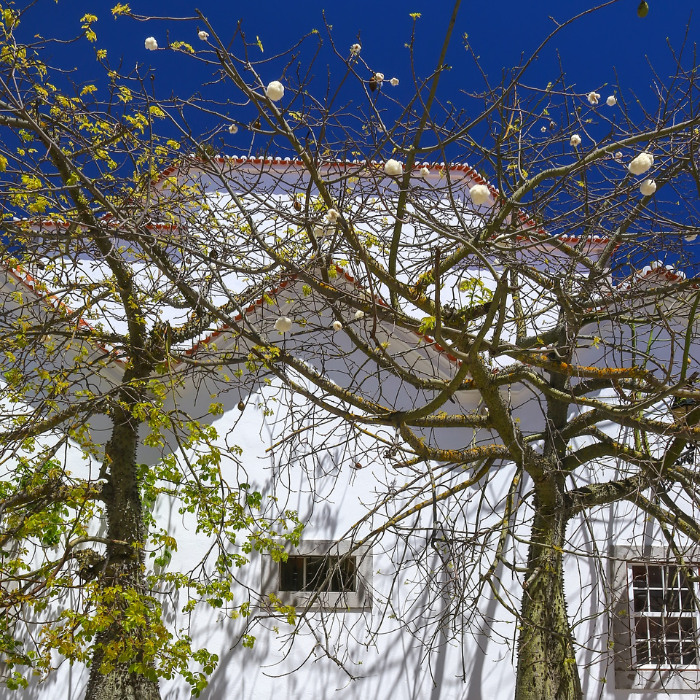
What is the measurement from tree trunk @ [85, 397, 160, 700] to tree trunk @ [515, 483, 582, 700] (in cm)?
274

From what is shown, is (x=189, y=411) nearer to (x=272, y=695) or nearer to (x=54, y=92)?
(x=272, y=695)

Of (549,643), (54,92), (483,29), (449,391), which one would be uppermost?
(483,29)

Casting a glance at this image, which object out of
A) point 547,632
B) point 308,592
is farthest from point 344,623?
point 547,632

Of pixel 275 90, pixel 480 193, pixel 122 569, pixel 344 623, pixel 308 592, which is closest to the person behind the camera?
pixel 480 193

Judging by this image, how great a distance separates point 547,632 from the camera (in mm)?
5352

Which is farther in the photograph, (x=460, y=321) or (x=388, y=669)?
(x=388, y=669)

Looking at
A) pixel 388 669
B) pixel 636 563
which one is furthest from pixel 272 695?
pixel 636 563

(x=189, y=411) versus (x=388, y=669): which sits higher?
(x=189, y=411)

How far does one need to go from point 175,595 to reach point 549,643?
309 cm

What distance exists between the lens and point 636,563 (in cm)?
663

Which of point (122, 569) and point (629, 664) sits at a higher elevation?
point (122, 569)

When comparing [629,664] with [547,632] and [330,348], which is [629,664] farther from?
[330,348]

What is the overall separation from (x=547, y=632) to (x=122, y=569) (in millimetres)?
3166

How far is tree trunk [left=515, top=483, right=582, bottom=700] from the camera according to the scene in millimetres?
5336
